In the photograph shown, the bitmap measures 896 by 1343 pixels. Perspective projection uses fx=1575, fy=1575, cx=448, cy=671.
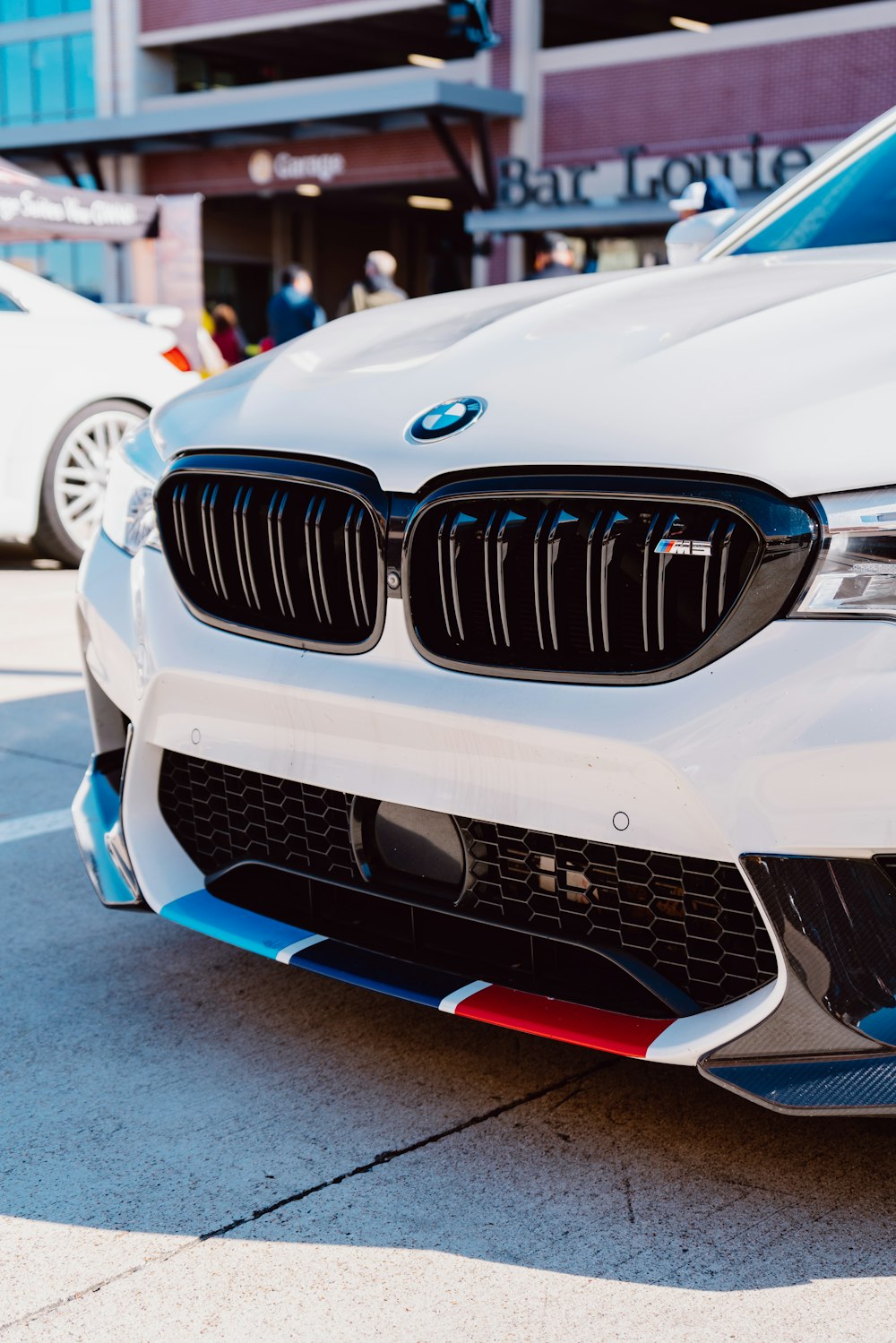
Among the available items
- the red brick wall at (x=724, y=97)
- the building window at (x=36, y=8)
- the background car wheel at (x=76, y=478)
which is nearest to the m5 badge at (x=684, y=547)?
the background car wheel at (x=76, y=478)

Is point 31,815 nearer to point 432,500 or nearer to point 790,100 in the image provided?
point 432,500

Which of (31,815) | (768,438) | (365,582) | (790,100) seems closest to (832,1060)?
(768,438)

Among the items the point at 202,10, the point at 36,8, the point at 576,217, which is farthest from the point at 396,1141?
the point at 36,8

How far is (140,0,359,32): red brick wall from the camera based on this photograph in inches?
1187

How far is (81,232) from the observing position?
1563 centimetres

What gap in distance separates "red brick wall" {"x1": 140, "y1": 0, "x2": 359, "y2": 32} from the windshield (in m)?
27.9

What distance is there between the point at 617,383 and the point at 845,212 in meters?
1.55

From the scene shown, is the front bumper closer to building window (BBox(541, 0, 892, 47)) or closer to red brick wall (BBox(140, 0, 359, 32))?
building window (BBox(541, 0, 892, 47))

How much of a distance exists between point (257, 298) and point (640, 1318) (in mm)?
40271

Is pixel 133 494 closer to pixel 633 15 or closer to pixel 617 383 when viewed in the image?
pixel 617 383

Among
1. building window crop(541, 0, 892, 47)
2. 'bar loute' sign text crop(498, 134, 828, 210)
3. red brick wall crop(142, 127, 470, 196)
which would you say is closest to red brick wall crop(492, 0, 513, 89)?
red brick wall crop(142, 127, 470, 196)

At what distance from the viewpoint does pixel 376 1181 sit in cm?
234

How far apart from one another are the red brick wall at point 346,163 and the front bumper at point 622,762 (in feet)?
86.1

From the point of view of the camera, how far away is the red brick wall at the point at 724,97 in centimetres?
2202
